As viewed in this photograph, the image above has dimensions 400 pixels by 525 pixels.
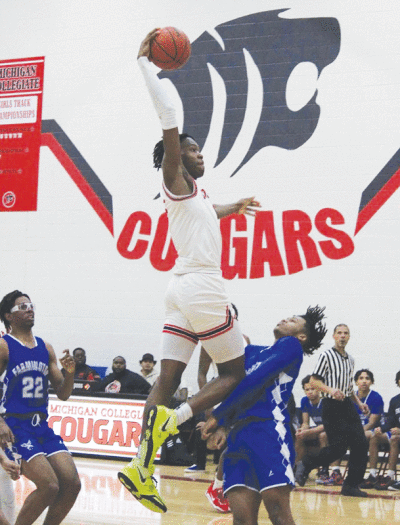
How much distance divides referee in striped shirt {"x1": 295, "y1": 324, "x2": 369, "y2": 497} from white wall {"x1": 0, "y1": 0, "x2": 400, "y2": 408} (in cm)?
294

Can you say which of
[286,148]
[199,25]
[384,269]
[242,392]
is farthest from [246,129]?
[242,392]

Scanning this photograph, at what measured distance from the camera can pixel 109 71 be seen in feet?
45.4

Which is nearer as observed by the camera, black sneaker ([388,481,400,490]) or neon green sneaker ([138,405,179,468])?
neon green sneaker ([138,405,179,468])

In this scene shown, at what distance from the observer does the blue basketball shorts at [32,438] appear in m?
5.17

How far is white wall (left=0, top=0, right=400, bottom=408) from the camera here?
39.8ft

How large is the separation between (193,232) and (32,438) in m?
1.66

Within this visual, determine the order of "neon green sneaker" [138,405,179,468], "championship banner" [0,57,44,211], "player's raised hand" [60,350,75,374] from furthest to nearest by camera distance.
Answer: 1. "championship banner" [0,57,44,211]
2. "player's raised hand" [60,350,75,374]
3. "neon green sneaker" [138,405,179,468]

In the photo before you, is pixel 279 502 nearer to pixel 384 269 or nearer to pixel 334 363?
pixel 334 363

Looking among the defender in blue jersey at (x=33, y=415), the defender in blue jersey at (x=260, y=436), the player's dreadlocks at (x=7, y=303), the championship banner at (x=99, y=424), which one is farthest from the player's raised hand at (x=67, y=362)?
the championship banner at (x=99, y=424)

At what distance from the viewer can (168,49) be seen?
190 inches

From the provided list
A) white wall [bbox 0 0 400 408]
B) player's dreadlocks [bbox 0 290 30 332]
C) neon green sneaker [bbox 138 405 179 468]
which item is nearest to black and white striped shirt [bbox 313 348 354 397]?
white wall [bbox 0 0 400 408]

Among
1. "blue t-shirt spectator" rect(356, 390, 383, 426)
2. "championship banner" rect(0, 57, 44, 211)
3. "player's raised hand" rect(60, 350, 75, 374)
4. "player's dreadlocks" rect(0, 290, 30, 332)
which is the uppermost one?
"championship banner" rect(0, 57, 44, 211)

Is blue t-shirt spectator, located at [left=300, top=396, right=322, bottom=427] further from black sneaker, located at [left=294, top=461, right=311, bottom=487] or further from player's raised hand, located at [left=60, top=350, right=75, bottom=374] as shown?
player's raised hand, located at [left=60, top=350, right=75, bottom=374]

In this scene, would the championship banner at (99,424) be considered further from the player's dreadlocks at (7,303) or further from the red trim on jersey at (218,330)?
the red trim on jersey at (218,330)
